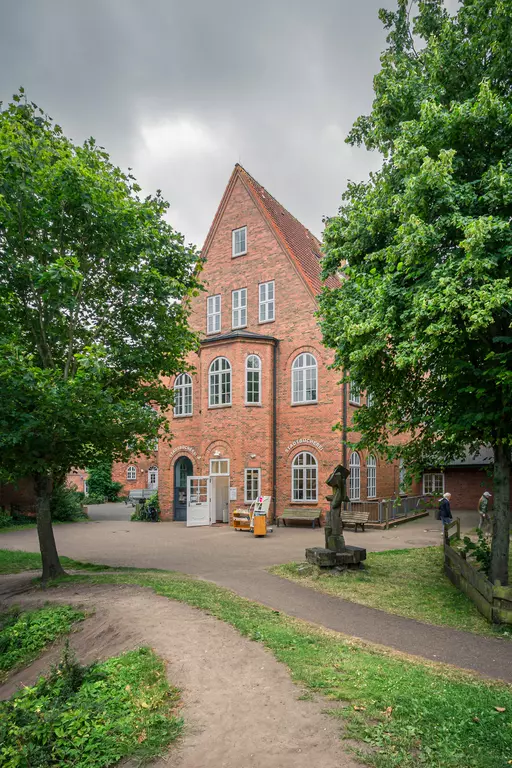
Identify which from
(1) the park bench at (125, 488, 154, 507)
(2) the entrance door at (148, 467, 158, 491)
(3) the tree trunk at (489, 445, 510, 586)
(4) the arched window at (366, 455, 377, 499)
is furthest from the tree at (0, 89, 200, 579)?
(2) the entrance door at (148, 467, 158, 491)

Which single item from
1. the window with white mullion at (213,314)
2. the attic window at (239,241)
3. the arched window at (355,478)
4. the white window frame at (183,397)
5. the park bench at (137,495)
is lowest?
the park bench at (137,495)

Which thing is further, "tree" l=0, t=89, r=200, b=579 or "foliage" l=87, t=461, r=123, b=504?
"foliage" l=87, t=461, r=123, b=504

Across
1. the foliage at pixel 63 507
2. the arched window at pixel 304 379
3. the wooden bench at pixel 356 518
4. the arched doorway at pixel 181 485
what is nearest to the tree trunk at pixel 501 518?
the wooden bench at pixel 356 518

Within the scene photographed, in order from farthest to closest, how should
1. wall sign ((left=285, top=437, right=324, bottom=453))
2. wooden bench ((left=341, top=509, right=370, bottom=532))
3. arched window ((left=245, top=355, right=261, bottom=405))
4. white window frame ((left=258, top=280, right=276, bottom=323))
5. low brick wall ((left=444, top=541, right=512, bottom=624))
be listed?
white window frame ((left=258, top=280, right=276, bottom=323)), arched window ((left=245, top=355, right=261, bottom=405)), wall sign ((left=285, top=437, right=324, bottom=453)), wooden bench ((left=341, top=509, right=370, bottom=532)), low brick wall ((left=444, top=541, right=512, bottom=624))

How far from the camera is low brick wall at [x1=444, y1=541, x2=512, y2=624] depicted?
8180mm

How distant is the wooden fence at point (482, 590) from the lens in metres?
8.18

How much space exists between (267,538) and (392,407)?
9.69 meters

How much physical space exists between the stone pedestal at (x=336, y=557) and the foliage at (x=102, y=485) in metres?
31.4

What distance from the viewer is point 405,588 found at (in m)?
11.0

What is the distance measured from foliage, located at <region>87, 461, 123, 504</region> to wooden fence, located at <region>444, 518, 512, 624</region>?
33.8 meters

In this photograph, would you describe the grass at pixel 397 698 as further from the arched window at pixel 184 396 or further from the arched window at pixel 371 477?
the arched window at pixel 184 396

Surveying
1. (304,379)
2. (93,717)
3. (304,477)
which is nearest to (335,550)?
(93,717)

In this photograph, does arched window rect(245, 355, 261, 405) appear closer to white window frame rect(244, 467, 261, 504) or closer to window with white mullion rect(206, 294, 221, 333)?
white window frame rect(244, 467, 261, 504)

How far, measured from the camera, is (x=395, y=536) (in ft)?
65.2
